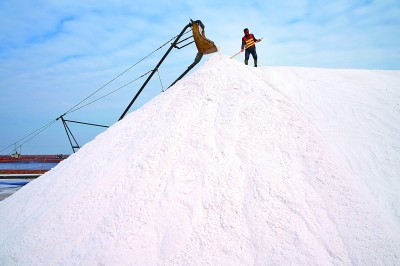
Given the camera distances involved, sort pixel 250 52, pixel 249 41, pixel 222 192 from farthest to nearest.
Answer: pixel 250 52 < pixel 249 41 < pixel 222 192

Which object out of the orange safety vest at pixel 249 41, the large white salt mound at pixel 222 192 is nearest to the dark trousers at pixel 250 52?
the orange safety vest at pixel 249 41

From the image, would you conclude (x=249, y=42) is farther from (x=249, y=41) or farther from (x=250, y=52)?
(x=250, y=52)

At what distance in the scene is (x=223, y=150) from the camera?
10.2ft

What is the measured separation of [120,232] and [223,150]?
1.44m

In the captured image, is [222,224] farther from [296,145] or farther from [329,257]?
[296,145]

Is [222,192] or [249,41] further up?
[249,41]

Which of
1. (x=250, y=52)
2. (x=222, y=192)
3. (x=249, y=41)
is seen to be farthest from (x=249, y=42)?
(x=222, y=192)

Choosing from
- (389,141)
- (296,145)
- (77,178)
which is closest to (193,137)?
(296,145)

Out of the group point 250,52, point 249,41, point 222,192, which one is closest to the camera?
point 222,192

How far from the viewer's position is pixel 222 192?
2.62 m

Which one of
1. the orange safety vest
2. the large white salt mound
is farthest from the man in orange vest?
the large white salt mound

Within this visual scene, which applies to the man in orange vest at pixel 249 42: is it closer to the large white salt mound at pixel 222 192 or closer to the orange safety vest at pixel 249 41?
the orange safety vest at pixel 249 41

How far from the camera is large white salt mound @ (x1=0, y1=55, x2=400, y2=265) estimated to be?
2.18 meters

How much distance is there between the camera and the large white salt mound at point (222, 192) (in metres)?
2.18
